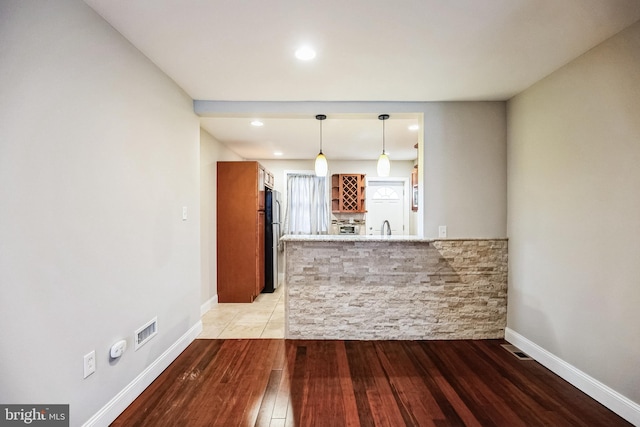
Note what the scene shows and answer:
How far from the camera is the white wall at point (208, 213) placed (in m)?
3.78

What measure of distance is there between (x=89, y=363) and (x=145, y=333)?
528mm

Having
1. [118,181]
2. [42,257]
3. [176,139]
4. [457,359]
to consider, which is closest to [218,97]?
[176,139]

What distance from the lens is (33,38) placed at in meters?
1.27

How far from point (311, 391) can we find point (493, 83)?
2.90 meters

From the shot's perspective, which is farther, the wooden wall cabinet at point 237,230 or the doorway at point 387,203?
the doorway at point 387,203

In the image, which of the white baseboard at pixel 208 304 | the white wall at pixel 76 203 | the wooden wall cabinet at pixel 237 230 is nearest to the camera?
the white wall at pixel 76 203

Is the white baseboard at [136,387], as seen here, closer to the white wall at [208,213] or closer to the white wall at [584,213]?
the white wall at [208,213]

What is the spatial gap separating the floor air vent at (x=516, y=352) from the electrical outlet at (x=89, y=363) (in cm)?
320

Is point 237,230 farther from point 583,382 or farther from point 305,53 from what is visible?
point 583,382

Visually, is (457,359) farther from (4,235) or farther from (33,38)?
(33,38)

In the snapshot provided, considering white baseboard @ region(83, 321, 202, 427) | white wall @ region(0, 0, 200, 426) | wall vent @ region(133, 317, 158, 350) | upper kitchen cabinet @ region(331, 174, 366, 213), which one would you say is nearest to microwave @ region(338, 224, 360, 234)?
upper kitchen cabinet @ region(331, 174, 366, 213)

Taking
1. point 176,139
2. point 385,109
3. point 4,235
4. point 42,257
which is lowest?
point 42,257

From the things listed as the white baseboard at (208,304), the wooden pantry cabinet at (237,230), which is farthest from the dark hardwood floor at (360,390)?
the wooden pantry cabinet at (237,230)

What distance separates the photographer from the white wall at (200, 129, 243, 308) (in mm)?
3779
